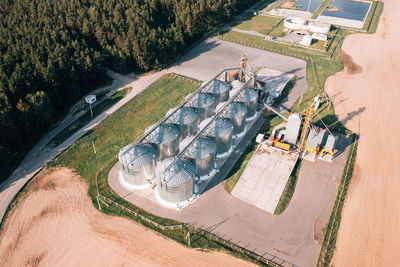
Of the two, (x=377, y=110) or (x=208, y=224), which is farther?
(x=377, y=110)

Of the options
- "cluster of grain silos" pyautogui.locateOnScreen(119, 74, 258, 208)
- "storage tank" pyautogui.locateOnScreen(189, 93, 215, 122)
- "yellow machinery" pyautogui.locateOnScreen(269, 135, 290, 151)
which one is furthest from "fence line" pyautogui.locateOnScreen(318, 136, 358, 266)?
"storage tank" pyautogui.locateOnScreen(189, 93, 215, 122)

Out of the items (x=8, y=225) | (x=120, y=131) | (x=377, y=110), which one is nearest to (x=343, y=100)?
(x=377, y=110)

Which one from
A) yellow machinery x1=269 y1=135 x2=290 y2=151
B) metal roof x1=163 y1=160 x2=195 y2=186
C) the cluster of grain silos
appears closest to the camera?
metal roof x1=163 y1=160 x2=195 y2=186

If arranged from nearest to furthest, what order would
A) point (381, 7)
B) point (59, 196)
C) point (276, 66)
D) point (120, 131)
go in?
1. point (59, 196)
2. point (120, 131)
3. point (276, 66)
4. point (381, 7)

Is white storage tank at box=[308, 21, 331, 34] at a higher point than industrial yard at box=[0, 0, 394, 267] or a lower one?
higher

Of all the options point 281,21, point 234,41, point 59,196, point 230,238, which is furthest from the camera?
point 281,21

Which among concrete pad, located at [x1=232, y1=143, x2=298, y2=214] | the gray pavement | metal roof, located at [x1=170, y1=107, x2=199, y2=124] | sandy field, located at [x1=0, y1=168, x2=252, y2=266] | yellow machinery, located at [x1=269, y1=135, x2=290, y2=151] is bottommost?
sandy field, located at [x1=0, y1=168, x2=252, y2=266]

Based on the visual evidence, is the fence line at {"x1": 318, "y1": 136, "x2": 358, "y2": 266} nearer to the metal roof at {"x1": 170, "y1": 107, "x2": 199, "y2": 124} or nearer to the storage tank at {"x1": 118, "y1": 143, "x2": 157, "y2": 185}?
the metal roof at {"x1": 170, "y1": 107, "x2": 199, "y2": 124}

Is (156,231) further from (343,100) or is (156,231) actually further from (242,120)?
(343,100)

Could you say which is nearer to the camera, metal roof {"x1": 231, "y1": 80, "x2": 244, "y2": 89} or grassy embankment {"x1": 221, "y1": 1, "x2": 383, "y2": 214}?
grassy embankment {"x1": 221, "y1": 1, "x2": 383, "y2": 214}
